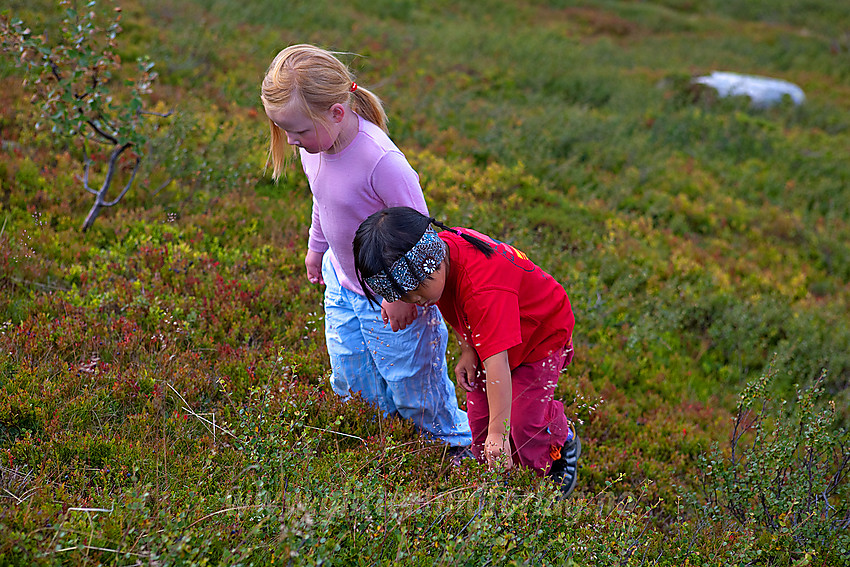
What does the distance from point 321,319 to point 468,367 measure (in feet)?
6.32

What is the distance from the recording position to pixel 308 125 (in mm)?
2941

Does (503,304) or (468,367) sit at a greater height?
(503,304)

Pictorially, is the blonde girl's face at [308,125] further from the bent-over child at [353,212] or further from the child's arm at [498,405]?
the child's arm at [498,405]

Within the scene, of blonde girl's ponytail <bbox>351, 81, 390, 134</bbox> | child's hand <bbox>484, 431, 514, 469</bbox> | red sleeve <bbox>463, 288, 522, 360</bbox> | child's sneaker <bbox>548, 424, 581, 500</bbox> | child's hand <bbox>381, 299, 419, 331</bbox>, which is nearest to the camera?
red sleeve <bbox>463, 288, 522, 360</bbox>

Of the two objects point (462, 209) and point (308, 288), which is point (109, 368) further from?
point (462, 209)

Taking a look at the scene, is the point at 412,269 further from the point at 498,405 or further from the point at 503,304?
the point at 498,405

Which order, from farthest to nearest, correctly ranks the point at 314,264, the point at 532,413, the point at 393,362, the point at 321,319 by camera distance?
the point at 321,319, the point at 314,264, the point at 393,362, the point at 532,413

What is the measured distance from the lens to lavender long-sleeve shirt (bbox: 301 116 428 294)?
3.06 m

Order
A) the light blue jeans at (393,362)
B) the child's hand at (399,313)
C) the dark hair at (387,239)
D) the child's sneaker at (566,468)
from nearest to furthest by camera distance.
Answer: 1. the dark hair at (387,239)
2. the child's hand at (399,313)
3. the light blue jeans at (393,362)
4. the child's sneaker at (566,468)

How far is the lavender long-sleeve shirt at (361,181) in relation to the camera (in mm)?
3061

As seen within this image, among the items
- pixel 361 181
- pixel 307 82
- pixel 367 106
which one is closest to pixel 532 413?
pixel 361 181

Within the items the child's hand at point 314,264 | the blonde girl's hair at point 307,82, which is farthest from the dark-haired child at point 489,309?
the child's hand at point 314,264

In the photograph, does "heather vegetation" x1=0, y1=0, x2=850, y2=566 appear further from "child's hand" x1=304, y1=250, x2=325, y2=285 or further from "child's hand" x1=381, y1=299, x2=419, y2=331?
"child's hand" x1=381, y1=299, x2=419, y2=331

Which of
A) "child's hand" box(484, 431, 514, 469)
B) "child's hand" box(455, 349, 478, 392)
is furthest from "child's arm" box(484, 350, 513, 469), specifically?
"child's hand" box(455, 349, 478, 392)
